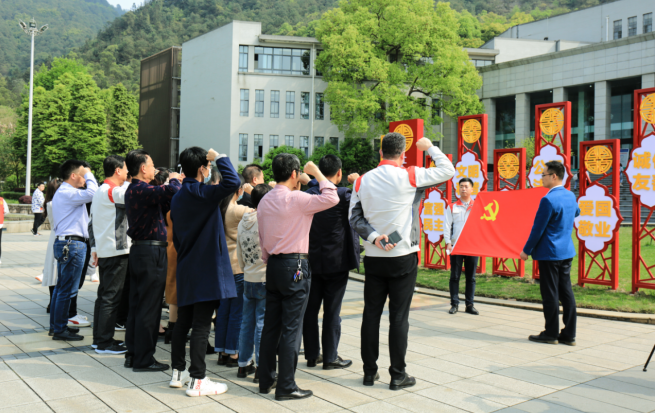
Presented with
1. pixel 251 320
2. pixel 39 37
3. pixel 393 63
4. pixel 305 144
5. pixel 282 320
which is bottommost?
pixel 251 320

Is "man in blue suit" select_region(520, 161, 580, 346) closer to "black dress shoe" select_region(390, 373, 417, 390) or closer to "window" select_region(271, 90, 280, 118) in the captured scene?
"black dress shoe" select_region(390, 373, 417, 390)

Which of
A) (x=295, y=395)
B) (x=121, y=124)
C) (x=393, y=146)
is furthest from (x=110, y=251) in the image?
(x=121, y=124)

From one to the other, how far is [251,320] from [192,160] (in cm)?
160

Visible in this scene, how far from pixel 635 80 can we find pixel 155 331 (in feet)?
133

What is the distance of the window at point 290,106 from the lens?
149 ft

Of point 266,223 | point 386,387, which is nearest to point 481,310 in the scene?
point 386,387

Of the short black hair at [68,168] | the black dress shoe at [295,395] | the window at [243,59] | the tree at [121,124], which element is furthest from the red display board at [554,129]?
the tree at [121,124]

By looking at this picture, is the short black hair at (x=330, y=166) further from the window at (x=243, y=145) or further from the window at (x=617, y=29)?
the window at (x=617, y=29)

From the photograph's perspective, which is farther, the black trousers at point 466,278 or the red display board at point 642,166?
the red display board at point 642,166

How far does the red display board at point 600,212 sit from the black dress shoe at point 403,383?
6413mm

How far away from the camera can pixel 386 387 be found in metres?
4.69

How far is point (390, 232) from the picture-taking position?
4.64 meters

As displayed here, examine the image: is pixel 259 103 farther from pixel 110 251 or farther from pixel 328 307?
pixel 328 307

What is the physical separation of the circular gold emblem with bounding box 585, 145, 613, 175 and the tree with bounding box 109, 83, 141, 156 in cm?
5398
